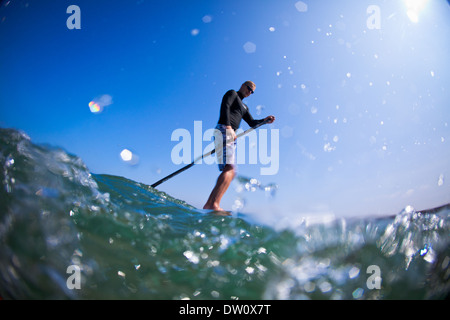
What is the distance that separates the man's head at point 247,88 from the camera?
2879 millimetres

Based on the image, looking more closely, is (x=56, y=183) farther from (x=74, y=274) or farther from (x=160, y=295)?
(x=160, y=295)

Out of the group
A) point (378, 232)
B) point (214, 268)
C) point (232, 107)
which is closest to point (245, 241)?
point (214, 268)

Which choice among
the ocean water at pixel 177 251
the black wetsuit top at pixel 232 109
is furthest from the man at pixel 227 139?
the ocean water at pixel 177 251

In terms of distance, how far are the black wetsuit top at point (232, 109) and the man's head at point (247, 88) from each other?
7 cm

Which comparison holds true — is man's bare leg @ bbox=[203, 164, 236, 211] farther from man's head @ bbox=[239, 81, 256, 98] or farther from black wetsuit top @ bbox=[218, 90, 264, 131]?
man's head @ bbox=[239, 81, 256, 98]

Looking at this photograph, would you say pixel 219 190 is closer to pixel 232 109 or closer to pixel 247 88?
pixel 232 109

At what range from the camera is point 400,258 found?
129 cm

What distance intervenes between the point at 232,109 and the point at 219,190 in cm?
118

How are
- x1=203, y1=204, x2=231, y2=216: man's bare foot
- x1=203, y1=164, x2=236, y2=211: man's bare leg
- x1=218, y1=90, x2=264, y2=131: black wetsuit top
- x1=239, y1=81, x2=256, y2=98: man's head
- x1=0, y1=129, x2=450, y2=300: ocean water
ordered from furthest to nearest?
x1=239, y1=81, x2=256, y2=98: man's head < x1=218, y1=90, x2=264, y2=131: black wetsuit top < x1=203, y1=164, x2=236, y2=211: man's bare leg < x1=203, y1=204, x2=231, y2=216: man's bare foot < x1=0, y1=129, x2=450, y2=300: ocean water

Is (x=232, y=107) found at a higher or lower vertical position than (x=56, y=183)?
higher

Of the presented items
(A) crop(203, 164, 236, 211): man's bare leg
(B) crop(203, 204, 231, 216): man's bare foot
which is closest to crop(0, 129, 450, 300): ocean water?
(B) crop(203, 204, 231, 216): man's bare foot

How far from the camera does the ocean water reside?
947 mm

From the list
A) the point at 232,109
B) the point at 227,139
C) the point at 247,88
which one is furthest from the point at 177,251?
the point at 247,88

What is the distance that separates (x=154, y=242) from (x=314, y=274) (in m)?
1.11
